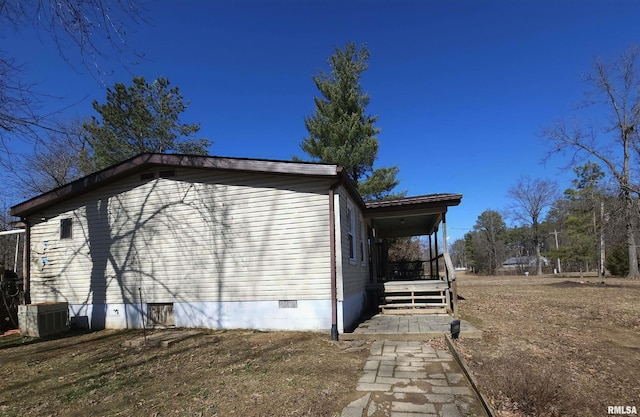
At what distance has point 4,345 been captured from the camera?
7.68 m

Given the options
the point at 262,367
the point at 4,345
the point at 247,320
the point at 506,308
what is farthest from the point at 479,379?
the point at 4,345

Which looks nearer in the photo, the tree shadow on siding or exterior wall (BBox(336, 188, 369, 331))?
exterior wall (BBox(336, 188, 369, 331))

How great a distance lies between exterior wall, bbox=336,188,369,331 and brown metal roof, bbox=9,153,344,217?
0.96 metres

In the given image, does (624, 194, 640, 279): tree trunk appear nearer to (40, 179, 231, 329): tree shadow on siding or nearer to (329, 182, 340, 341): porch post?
(329, 182, 340, 341): porch post

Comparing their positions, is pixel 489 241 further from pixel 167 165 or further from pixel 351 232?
pixel 167 165

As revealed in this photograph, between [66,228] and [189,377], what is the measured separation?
6.98 meters

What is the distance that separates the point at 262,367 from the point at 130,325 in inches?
205

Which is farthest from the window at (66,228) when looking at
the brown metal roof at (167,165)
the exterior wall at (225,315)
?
the exterior wall at (225,315)

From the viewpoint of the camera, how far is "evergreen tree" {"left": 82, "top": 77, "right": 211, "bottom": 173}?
21344 mm

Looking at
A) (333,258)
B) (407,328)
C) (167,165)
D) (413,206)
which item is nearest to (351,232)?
(333,258)

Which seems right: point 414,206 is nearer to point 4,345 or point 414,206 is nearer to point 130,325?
point 130,325

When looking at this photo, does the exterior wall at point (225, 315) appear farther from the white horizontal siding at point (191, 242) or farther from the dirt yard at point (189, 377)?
the dirt yard at point (189, 377)

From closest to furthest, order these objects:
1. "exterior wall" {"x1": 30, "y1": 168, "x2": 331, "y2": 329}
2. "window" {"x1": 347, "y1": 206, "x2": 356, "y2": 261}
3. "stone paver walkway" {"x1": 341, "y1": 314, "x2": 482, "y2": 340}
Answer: "stone paver walkway" {"x1": 341, "y1": 314, "x2": 482, "y2": 340}
"exterior wall" {"x1": 30, "y1": 168, "x2": 331, "y2": 329}
"window" {"x1": 347, "y1": 206, "x2": 356, "y2": 261}

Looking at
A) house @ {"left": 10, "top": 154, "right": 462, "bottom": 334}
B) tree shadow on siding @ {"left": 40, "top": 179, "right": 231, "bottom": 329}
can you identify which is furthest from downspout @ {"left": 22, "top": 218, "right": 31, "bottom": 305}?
tree shadow on siding @ {"left": 40, "top": 179, "right": 231, "bottom": 329}
